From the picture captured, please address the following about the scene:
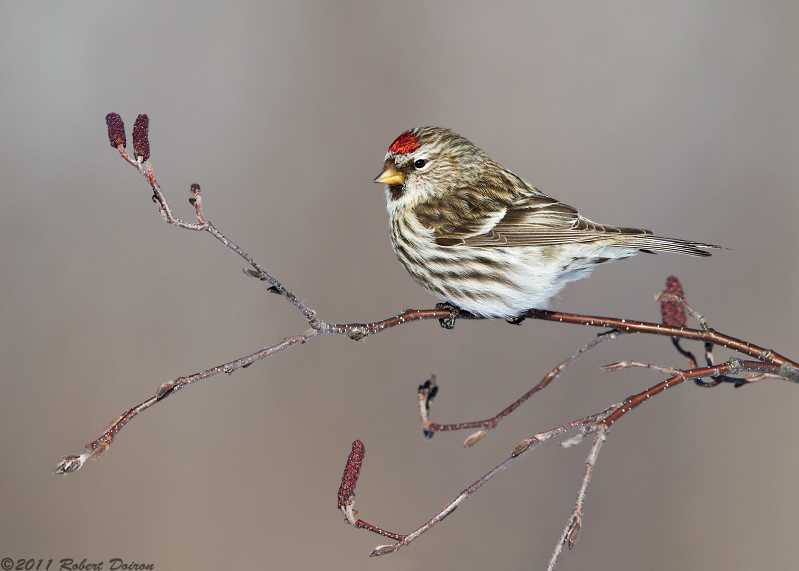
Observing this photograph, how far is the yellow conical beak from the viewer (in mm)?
3541

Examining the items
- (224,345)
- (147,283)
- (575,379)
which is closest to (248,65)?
(147,283)

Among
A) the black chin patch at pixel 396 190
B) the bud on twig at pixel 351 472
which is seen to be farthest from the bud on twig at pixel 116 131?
the black chin patch at pixel 396 190

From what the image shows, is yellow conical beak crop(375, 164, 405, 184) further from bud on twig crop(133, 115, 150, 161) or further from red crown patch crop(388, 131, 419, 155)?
bud on twig crop(133, 115, 150, 161)

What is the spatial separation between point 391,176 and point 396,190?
0.39 ft

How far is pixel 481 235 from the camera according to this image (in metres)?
3.30

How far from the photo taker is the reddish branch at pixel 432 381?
6.19 feet

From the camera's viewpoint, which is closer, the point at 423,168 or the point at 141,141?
the point at 141,141

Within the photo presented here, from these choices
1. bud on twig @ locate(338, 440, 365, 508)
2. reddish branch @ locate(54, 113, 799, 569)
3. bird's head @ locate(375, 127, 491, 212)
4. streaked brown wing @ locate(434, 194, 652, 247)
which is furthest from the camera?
bird's head @ locate(375, 127, 491, 212)

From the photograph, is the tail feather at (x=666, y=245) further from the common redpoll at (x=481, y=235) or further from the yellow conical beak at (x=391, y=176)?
the yellow conical beak at (x=391, y=176)

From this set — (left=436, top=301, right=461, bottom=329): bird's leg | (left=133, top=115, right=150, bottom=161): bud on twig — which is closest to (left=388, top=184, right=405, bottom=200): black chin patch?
(left=436, top=301, right=461, bottom=329): bird's leg

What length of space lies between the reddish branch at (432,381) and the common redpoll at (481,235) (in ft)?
1.13

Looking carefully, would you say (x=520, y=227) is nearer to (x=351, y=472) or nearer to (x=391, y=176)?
(x=391, y=176)

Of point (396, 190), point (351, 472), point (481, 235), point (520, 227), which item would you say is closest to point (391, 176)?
point (396, 190)

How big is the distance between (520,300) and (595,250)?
447 millimetres
